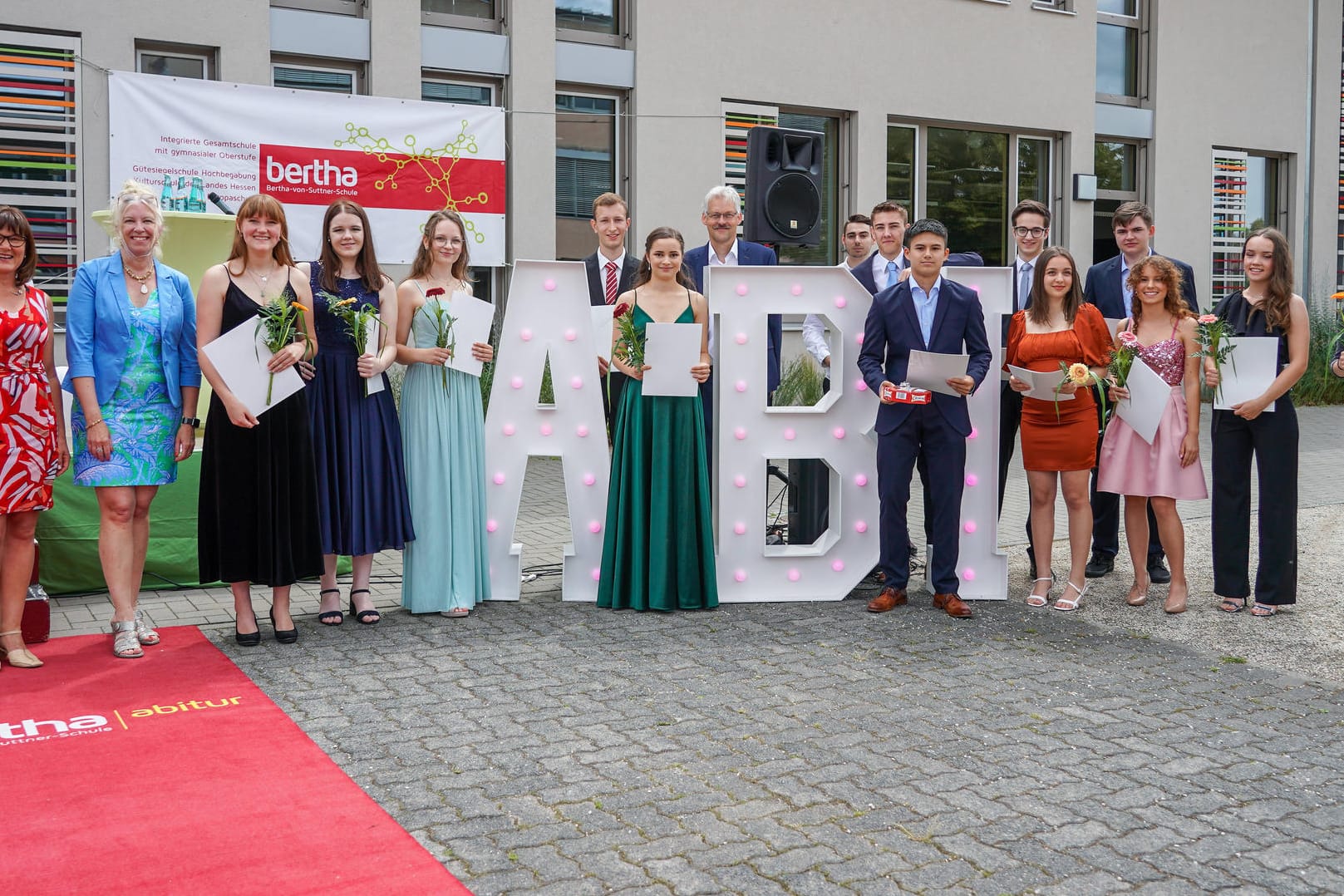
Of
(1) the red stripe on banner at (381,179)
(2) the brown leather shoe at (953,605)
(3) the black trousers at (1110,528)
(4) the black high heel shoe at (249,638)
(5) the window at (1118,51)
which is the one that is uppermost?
(5) the window at (1118,51)

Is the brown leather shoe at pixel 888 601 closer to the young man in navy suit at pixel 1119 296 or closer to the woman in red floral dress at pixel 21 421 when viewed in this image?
the young man in navy suit at pixel 1119 296

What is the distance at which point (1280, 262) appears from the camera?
260 inches

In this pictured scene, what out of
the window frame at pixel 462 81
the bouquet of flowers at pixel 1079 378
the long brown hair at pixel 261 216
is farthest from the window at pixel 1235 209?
the long brown hair at pixel 261 216

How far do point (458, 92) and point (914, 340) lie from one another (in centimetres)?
898

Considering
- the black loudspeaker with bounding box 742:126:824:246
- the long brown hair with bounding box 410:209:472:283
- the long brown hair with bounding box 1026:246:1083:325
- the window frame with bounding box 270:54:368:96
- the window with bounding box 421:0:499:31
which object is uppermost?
the window with bounding box 421:0:499:31

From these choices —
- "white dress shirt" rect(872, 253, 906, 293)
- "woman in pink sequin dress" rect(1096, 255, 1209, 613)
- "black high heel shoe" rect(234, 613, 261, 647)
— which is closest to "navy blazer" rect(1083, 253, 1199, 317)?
"woman in pink sequin dress" rect(1096, 255, 1209, 613)

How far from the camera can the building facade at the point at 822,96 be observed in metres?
12.1

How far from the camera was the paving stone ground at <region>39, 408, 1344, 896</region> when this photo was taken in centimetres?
364

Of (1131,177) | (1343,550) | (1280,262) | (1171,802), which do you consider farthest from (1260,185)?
(1171,802)

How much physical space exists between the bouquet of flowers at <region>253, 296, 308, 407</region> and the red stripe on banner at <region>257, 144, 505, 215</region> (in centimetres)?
701

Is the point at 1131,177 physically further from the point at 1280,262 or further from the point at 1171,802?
the point at 1171,802

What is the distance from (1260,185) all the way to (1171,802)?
18992mm

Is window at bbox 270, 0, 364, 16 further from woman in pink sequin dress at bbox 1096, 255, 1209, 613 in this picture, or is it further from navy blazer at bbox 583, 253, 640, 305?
woman in pink sequin dress at bbox 1096, 255, 1209, 613

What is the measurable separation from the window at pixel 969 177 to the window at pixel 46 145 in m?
9.69
